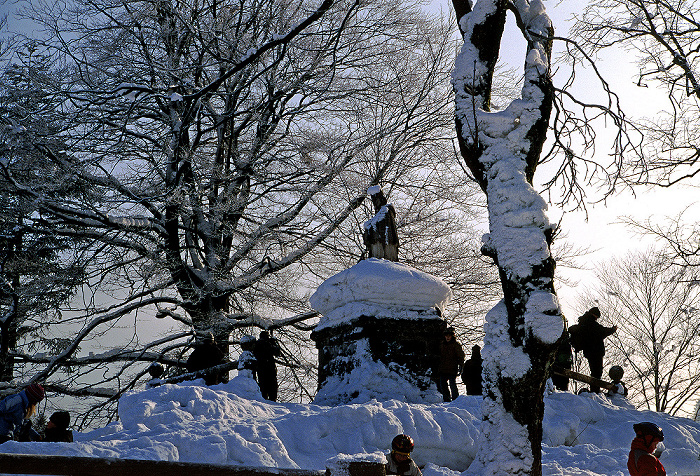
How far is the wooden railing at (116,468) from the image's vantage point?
9.11 feet

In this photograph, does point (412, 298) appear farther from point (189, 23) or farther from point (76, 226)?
point (189, 23)

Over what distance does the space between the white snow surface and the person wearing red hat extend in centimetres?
319

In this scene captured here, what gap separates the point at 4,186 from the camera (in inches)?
374

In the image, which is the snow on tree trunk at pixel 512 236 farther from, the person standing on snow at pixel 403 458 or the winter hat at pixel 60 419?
the winter hat at pixel 60 419

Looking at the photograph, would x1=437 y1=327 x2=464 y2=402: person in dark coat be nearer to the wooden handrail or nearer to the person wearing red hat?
the wooden handrail

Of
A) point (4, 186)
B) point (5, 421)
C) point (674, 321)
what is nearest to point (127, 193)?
point (4, 186)

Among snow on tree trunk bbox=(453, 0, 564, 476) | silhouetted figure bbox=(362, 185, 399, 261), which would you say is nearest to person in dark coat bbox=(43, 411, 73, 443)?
silhouetted figure bbox=(362, 185, 399, 261)

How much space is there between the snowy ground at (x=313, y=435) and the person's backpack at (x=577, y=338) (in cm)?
246

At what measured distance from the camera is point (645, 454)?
434 cm

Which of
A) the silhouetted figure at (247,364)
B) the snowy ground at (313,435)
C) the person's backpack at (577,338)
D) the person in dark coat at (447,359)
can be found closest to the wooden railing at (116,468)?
the snowy ground at (313,435)

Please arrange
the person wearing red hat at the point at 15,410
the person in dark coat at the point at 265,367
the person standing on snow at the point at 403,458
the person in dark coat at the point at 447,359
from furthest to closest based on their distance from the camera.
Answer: the person in dark coat at the point at 265,367
the person in dark coat at the point at 447,359
the person wearing red hat at the point at 15,410
the person standing on snow at the point at 403,458

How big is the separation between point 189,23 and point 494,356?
919 centimetres

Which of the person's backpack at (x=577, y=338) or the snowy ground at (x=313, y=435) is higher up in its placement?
the person's backpack at (x=577, y=338)

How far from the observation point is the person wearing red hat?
5718mm
